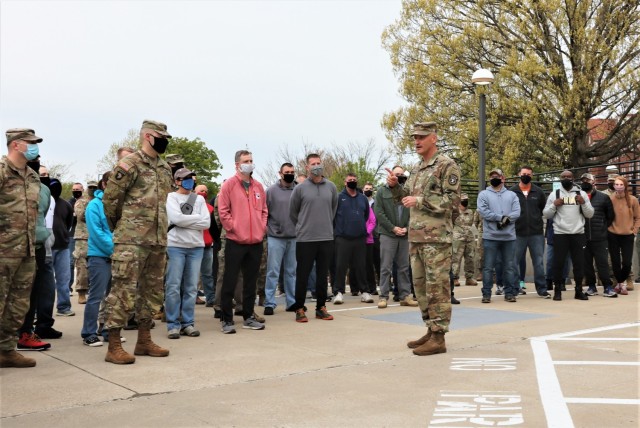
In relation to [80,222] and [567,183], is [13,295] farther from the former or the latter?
[567,183]

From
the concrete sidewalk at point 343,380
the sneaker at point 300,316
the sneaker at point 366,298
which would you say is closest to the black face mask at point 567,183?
the concrete sidewalk at point 343,380

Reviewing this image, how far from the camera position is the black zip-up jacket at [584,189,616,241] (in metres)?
11.3

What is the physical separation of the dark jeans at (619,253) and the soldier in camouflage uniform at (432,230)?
20.9ft

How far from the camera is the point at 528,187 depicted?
36.9 feet

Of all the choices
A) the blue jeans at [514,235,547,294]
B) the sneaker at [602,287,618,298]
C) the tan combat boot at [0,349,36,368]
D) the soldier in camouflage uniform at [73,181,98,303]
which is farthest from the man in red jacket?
the sneaker at [602,287,618,298]

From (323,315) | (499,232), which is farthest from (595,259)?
(323,315)

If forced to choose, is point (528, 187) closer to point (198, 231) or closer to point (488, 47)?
point (198, 231)

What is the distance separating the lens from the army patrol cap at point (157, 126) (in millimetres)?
6348

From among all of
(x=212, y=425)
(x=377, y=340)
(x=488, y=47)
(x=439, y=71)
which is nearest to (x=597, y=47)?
(x=488, y=47)

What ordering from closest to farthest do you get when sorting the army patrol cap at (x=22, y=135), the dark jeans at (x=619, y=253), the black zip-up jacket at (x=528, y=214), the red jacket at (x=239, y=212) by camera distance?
the army patrol cap at (x=22, y=135) → the red jacket at (x=239, y=212) → the black zip-up jacket at (x=528, y=214) → the dark jeans at (x=619, y=253)

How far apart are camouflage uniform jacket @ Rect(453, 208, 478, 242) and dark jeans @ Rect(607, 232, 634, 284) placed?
2.99 m

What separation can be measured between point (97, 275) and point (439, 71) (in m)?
22.7

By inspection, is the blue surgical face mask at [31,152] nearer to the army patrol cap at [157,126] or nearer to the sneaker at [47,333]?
the army patrol cap at [157,126]

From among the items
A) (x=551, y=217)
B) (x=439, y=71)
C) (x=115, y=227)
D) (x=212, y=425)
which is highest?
(x=439, y=71)
